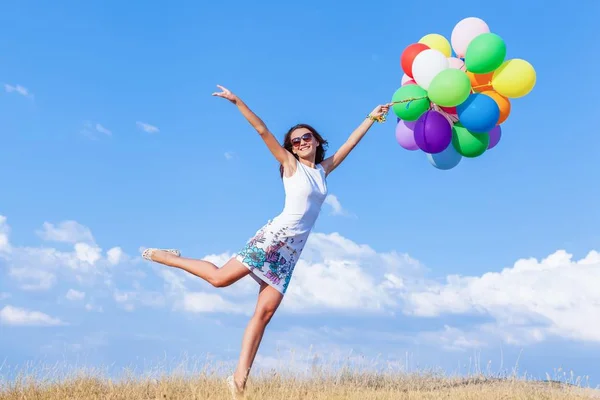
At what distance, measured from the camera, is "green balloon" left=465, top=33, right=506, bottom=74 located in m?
6.63

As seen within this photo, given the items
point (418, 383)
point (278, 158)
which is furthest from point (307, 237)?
point (418, 383)

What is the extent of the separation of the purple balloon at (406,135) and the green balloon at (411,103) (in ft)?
A: 0.86

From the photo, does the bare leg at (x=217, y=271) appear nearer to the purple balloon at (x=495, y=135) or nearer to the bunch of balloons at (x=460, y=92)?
the bunch of balloons at (x=460, y=92)

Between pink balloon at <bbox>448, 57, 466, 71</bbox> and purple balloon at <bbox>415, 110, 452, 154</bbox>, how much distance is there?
1.88 ft

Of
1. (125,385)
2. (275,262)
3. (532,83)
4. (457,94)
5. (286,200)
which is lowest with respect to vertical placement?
(125,385)

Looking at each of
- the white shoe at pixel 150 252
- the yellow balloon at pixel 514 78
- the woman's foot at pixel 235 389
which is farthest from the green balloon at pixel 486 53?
the woman's foot at pixel 235 389

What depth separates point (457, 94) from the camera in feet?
21.2

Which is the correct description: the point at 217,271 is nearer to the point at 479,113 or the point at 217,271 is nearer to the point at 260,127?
the point at 260,127

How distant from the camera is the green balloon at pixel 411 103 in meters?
6.80

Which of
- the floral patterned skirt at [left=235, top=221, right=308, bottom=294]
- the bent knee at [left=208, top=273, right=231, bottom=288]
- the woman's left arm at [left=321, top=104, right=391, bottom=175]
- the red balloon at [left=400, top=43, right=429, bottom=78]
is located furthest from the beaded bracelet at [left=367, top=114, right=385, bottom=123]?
the bent knee at [left=208, top=273, right=231, bottom=288]

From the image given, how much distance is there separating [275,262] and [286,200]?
23.3 inches

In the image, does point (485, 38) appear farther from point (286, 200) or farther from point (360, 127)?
point (286, 200)

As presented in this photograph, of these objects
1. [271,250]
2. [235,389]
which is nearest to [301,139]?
[271,250]

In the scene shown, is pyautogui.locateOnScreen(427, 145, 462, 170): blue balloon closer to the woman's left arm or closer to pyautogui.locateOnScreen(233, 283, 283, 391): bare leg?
the woman's left arm
